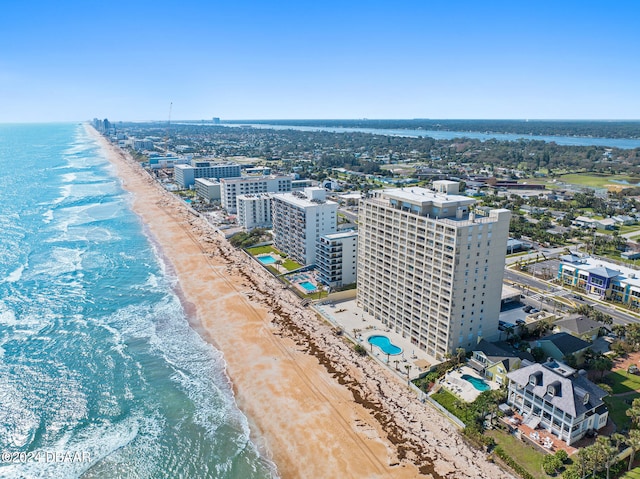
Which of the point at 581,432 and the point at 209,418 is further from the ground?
the point at 581,432

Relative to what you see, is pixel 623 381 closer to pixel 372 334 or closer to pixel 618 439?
pixel 618 439

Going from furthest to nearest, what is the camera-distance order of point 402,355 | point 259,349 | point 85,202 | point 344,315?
point 85,202, point 344,315, point 259,349, point 402,355

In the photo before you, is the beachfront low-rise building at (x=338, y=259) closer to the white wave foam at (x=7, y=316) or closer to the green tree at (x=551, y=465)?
the green tree at (x=551, y=465)

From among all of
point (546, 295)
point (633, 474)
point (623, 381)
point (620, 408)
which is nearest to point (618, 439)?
point (633, 474)

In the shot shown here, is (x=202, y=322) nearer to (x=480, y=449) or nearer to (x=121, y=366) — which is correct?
(x=121, y=366)

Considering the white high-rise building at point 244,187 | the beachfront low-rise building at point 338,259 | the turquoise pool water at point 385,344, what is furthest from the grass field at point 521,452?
Answer: the white high-rise building at point 244,187

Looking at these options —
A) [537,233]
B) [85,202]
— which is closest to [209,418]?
[537,233]

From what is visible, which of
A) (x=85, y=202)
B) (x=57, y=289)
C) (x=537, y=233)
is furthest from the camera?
(x=85, y=202)
